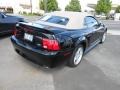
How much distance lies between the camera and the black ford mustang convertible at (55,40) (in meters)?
3.55

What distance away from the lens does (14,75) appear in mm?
3811

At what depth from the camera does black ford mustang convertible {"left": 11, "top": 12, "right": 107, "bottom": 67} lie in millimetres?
3547

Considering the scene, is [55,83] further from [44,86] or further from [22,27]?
[22,27]

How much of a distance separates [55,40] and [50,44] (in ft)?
0.45

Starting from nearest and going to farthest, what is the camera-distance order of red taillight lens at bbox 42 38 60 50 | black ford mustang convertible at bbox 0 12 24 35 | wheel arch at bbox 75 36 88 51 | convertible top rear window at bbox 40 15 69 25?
red taillight lens at bbox 42 38 60 50 < wheel arch at bbox 75 36 88 51 < convertible top rear window at bbox 40 15 69 25 < black ford mustang convertible at bbox 0 12 24 35

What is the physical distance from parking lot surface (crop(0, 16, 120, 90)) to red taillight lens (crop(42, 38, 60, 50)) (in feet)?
2.47

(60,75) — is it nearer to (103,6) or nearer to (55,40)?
(55,40)

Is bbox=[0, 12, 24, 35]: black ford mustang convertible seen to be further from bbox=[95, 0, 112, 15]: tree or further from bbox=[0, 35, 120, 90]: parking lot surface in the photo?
bbox=[95, 0, 112, 15]: tree

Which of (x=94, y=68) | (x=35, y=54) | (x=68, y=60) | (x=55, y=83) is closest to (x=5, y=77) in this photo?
(x=35, y=54)

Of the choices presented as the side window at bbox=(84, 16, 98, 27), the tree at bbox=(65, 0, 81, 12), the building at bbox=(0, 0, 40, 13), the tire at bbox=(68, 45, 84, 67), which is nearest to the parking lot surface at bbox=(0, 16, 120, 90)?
the tire at bbox=(68, 45, 84, 67)

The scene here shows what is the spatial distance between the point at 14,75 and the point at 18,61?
0.80 metres

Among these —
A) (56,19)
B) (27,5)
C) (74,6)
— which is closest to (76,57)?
(56,19)

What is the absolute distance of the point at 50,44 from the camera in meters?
3.49

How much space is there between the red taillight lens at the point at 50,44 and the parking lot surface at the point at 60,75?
0.75 m
